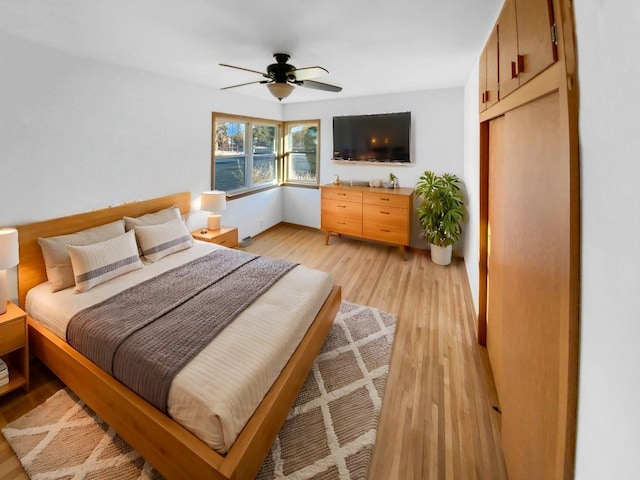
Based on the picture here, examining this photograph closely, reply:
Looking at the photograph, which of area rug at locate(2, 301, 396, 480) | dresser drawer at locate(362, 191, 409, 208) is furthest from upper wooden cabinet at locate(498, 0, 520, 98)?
dresser drawer at locate(362, 191, 409, 208)

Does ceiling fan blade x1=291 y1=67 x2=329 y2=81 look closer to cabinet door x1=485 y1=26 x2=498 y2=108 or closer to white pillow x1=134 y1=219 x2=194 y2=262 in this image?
cabinet door x1=485 y1=26 x2=498 y2=108

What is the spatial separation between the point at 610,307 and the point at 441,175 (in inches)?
163

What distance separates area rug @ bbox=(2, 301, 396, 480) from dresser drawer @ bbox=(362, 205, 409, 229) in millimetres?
2533

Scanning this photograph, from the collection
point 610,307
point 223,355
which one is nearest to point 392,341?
point 223,355

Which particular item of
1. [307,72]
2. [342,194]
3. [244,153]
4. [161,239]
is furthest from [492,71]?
[244,153]

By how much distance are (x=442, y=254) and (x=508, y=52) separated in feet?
9.99

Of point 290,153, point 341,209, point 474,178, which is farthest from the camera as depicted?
point 290,153

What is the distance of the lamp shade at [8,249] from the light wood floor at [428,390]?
891mm

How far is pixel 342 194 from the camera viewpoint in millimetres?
4914

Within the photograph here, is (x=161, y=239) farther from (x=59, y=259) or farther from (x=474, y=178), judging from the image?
(x=474, y=178)

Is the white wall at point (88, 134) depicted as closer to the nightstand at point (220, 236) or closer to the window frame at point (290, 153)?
the nightstand at point (220, 236)

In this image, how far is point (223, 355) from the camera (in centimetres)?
166

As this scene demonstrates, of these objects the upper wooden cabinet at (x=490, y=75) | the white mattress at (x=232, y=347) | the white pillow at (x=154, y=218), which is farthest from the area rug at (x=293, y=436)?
the upper wooden cabinet at (x=490, y=75)

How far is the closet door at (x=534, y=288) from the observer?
93cm
